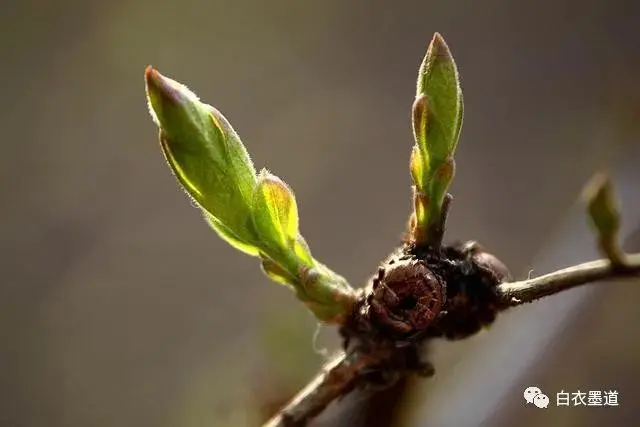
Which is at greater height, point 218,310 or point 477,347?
point 218,310

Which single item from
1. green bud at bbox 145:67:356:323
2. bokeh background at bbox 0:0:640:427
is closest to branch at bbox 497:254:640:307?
green bud at bbox 145:67:356:323

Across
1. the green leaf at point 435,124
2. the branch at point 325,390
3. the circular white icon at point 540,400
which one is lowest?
the circular white icon at point 540,400

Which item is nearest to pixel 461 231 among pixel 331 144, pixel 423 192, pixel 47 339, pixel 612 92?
pixel 331 144

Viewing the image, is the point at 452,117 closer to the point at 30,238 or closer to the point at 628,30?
the point at 30,238

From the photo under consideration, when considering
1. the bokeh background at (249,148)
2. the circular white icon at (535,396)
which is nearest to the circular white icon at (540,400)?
the circular white icon at (535,396)

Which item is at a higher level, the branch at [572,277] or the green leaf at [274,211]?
the green leaf at [274,211]

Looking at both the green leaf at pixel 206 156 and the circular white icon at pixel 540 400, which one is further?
the circular white icon at pixel 540 400

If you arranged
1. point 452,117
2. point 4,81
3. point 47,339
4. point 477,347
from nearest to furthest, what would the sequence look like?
point 452,117 < point 477,347 < point 47,339 < point 4,81

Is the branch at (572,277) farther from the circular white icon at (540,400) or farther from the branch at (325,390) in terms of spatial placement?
the circular white icon at (540,400)
